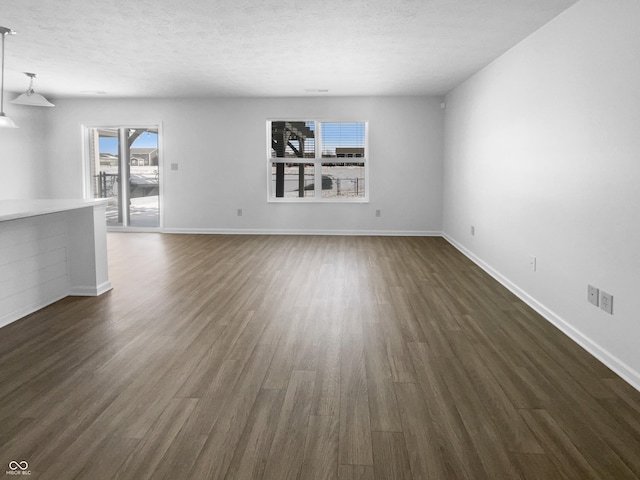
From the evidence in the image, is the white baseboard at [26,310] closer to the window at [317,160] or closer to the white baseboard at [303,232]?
the white baseboard at [303,232]

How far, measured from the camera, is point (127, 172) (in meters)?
9.23

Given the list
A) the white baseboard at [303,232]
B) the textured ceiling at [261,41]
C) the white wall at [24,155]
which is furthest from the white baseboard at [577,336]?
the white wall at [24,155]

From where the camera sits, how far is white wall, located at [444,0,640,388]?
9.49 ft

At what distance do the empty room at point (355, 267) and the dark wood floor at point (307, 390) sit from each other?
0.02 meters

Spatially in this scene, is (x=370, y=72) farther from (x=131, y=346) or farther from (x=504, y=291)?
(x=131, y=346)

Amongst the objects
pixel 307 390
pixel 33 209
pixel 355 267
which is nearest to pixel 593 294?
pixel 307 390

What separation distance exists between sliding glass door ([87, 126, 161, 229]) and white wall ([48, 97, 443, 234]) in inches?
10.5

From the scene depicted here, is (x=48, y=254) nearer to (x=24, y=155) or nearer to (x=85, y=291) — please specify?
(x=85, y=291)

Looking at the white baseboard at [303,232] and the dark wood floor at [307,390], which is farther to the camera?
the white baseboard at [303,232]

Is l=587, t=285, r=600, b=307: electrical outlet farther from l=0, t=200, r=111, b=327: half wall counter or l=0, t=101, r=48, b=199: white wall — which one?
l=0, t=101, r=48, b=199: white wall

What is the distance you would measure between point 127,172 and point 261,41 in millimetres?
5323

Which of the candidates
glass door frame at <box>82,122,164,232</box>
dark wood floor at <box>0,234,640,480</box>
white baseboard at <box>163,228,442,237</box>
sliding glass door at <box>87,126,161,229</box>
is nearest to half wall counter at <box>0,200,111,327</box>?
dark wood floor at <box>0,234,640,480</box>

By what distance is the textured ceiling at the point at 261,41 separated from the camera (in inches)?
155

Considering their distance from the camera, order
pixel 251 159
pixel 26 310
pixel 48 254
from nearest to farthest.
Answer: pixel 26 310, pixel 48 254, pixel 251 159
